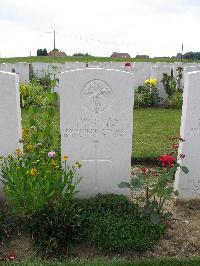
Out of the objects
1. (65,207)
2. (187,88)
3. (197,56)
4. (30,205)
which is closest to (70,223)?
(65,207)

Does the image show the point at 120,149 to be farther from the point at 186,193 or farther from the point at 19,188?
the point at 19,188

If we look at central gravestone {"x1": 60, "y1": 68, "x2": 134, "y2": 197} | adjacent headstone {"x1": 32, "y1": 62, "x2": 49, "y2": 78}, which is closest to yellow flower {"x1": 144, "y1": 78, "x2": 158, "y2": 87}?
adjacent headstone {"x1": 32, "y1": 62, "x2": 49, "y2": 78}

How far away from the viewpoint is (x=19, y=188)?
12.9 ft

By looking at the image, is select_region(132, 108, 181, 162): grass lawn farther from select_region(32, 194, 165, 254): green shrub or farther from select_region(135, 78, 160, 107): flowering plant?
select_region(32, 194, 165, 254): green shrub

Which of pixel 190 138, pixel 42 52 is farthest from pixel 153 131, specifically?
pixel 42 52

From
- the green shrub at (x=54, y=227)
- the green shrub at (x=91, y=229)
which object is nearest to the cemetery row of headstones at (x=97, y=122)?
the green shrub at (x=91, y=229)

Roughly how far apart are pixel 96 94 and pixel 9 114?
107 cm

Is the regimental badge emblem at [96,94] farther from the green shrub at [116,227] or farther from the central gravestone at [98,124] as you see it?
the green shrub at [116,227]

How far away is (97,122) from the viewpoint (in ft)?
15.2

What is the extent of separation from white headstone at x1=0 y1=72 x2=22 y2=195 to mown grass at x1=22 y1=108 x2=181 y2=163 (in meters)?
0.38

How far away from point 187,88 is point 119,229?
185 cm

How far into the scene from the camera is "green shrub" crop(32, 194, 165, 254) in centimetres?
387

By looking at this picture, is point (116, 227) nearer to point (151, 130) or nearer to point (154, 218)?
point (154, 218)

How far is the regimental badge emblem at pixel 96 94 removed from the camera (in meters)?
4.54
